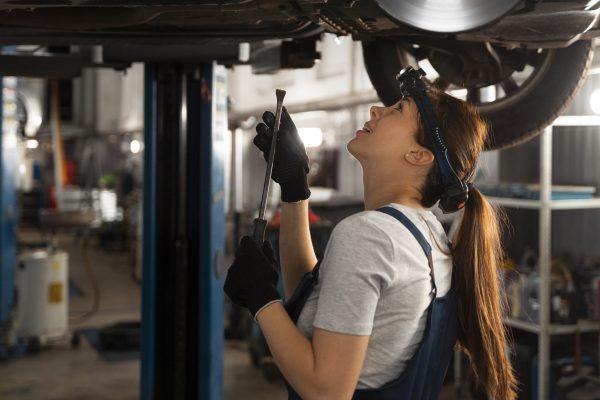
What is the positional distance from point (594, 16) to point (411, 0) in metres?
0.49

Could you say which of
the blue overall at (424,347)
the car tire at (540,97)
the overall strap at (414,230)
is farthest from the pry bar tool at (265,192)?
the car tire at (540,97)

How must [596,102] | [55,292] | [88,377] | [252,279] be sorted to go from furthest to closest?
[55,292] → [88,377] → [596,102] → [252,279]

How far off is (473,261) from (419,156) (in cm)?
23

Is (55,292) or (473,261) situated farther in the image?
(55,292)

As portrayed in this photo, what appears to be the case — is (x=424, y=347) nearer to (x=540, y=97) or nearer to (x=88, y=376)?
(x=540, y=97)

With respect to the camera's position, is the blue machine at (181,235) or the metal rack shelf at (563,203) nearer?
the blue machine at (181,235)

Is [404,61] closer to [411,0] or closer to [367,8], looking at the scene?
[367,8]

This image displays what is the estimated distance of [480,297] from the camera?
4.51 ft

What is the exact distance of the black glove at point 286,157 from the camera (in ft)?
5.25

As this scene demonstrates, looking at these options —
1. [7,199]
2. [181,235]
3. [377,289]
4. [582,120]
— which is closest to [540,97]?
[377,289]

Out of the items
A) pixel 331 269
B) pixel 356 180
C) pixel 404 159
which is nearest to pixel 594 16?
pixel 404 159

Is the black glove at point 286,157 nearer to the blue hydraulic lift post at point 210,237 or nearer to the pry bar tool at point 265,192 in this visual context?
the pry bar tool at point 265,192

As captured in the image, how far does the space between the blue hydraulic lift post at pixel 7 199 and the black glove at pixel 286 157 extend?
182 inches

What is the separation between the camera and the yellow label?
522 cm
